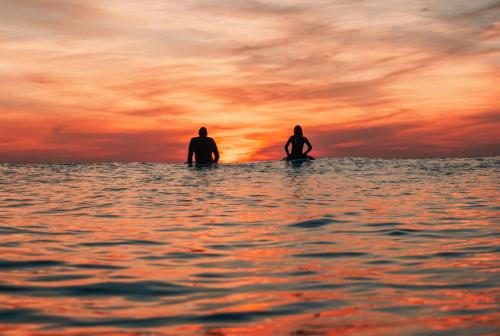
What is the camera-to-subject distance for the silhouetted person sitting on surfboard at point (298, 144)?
24.9m

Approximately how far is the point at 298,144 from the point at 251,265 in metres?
19.5

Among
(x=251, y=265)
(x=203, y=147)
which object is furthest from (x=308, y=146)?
(x=251, y=265)

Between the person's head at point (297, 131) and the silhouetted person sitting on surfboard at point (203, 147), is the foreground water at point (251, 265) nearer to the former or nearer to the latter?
the silhouetted person sitting on surfboard at point (203, 147)

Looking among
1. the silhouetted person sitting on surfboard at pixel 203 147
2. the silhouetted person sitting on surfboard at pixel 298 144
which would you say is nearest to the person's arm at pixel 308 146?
the silhouetted person sitting on surfboard at pixel 298 144

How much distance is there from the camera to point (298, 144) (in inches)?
980

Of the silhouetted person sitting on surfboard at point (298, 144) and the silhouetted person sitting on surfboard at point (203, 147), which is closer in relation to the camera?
the silhouetted person sitting on surfboard at point (203, 147)

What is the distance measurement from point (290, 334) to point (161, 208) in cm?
754

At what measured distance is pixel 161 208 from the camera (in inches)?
423

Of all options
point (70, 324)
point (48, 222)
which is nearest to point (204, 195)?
point (48, 222)

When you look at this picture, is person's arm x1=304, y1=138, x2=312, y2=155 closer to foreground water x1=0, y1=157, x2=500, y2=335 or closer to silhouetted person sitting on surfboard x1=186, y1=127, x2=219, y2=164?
silhouetted person sitting on surfboard x1=186, y1=127, x2=219, y2=164

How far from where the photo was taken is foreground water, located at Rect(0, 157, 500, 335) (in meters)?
3.75

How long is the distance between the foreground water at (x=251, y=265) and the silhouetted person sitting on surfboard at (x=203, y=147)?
33.7 ft

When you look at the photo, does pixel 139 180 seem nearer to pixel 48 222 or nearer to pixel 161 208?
pixel 161 208

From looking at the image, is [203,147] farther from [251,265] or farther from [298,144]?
[251,265]
